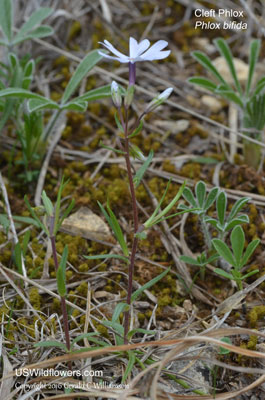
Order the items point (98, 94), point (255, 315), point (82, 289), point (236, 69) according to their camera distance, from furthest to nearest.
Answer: point (236, 69)
point (98, 94)
point (82, 289)
point (255, 315)

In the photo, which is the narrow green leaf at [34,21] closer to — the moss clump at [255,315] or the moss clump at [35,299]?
the moss clump at [35,299]

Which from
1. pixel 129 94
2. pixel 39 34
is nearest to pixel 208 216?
pixel 129 94

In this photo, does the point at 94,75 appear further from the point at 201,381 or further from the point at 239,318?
the point at 201,381

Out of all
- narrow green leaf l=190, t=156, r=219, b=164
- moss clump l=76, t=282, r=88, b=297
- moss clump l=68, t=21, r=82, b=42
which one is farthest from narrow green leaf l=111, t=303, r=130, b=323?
moss clump l=68, t=21, r=82, b=42

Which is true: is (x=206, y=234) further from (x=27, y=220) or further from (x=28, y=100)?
(x=28, y=100)

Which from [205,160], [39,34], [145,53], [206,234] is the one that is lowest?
[206,234]

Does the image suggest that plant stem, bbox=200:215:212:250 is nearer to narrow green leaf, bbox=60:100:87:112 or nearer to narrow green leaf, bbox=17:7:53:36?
narrow green leaf, bbox=60:100:87:112
